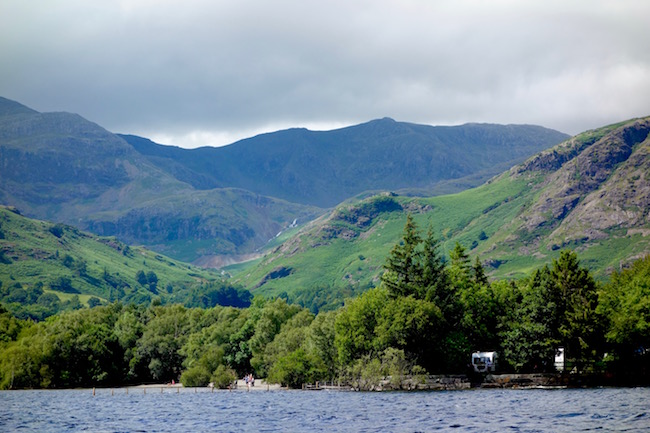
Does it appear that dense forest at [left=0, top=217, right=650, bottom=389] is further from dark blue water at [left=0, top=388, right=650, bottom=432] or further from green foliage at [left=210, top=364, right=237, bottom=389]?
dark blue water at [left=0, top=388, right=650, bottom=432]

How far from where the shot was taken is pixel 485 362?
148m

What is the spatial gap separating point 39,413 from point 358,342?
196 feet

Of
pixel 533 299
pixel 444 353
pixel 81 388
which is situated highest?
pixel 533 299

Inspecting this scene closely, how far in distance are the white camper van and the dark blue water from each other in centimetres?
1581

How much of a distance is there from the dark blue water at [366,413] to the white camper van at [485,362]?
51.9 ft

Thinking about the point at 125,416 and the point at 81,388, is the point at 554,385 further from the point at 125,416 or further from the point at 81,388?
the point at 81,388

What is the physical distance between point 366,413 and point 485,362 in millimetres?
60081

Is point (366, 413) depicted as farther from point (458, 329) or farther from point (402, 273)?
point (402, 273)

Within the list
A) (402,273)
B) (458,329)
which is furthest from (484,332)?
(402,273)

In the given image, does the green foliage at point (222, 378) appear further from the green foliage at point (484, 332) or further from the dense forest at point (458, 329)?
the green foliage at point (484, 332)

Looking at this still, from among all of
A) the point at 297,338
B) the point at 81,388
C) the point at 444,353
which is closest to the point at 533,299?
the point at 444,353

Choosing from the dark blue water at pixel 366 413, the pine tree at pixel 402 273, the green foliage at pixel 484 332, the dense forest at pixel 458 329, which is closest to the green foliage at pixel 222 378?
the dense forest at pixel 458 329

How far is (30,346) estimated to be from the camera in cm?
18338

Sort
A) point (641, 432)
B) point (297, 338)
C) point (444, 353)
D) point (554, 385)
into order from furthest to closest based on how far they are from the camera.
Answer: point (297, 338) → point (444, 353) → point (554, 385) → point (641, 432)
